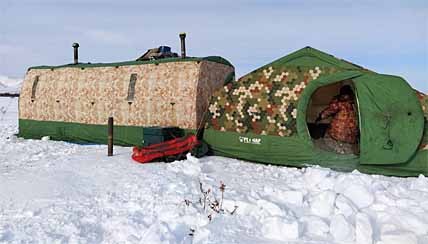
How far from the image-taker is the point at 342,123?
8195 mm

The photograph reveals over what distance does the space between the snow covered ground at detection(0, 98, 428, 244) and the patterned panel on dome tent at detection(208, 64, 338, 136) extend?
1141mm

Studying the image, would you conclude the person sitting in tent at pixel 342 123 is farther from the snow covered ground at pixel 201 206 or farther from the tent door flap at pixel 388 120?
the snow covered ground at pixel 201 206

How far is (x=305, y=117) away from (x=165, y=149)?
9.79ft

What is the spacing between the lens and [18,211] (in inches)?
164

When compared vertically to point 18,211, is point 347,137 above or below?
above

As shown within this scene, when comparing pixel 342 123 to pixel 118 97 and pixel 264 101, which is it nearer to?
pixel 264 101

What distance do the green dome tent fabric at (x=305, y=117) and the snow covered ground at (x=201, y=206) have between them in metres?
0.49

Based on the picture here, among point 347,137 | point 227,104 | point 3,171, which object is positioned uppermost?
point 227,104

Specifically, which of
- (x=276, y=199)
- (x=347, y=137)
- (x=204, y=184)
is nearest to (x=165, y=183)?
(x=204, y=184)

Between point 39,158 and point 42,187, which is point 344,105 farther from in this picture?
point 39,158

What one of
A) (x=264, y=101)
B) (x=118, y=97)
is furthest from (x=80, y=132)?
(x=264, y=101)

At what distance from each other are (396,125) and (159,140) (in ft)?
16.0

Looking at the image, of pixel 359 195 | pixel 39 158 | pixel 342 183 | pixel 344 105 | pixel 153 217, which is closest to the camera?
pixel 153 217

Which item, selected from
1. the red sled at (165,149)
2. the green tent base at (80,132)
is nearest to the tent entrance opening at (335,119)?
the red sled at (165,149)
